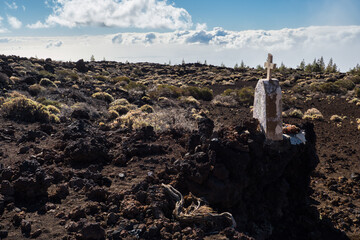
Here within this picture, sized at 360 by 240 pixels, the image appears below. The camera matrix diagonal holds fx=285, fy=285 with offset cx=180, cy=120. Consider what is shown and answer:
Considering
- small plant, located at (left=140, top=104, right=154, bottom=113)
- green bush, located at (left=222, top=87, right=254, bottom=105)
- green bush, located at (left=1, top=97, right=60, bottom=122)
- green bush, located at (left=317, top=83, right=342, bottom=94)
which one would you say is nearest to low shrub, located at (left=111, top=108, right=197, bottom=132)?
small plant, located at (left=140, top=104, right=154, bottom=113)

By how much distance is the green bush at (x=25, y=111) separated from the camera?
34.9ft

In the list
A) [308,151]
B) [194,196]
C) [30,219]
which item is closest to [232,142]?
[194,196]

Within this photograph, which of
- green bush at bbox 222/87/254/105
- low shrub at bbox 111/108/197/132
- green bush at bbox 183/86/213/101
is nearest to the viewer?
low shrub at bbox 111/108/197/132

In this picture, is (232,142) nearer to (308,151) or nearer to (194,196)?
(194,196)

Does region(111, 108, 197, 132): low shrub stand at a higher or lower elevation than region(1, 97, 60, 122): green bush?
lower

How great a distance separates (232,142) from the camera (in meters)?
6.23

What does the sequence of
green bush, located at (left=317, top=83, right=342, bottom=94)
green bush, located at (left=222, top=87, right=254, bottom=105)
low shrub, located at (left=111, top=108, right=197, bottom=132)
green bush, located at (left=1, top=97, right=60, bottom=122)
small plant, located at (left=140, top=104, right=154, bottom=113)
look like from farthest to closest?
green bush, located at (left=317, top=83, right=342, bottom=94) → green bush, located at (left=222, top=87, right=254, bottom=105) → small plant, located at (left=140, top=104, right=154, bottom=113) → low shrub, located at (left=111, top=108, right=197, bottom=132) → green bush, located at (left=1, top=97, right=60, bottom=122)

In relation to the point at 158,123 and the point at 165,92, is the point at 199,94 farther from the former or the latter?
the point at 158,123

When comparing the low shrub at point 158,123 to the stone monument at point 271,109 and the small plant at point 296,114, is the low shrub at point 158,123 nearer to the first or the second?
the stone monument at point 271,109

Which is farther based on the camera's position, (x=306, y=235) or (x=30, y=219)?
(x=306, y=235)

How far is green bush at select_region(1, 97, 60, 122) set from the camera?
10648 millimetres

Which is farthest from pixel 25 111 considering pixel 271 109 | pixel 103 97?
pixel 271 109

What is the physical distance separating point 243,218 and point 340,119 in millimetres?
13680

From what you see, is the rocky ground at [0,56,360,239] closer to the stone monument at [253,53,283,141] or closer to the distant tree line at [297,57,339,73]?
the stone monument at [253,53,283,141]
